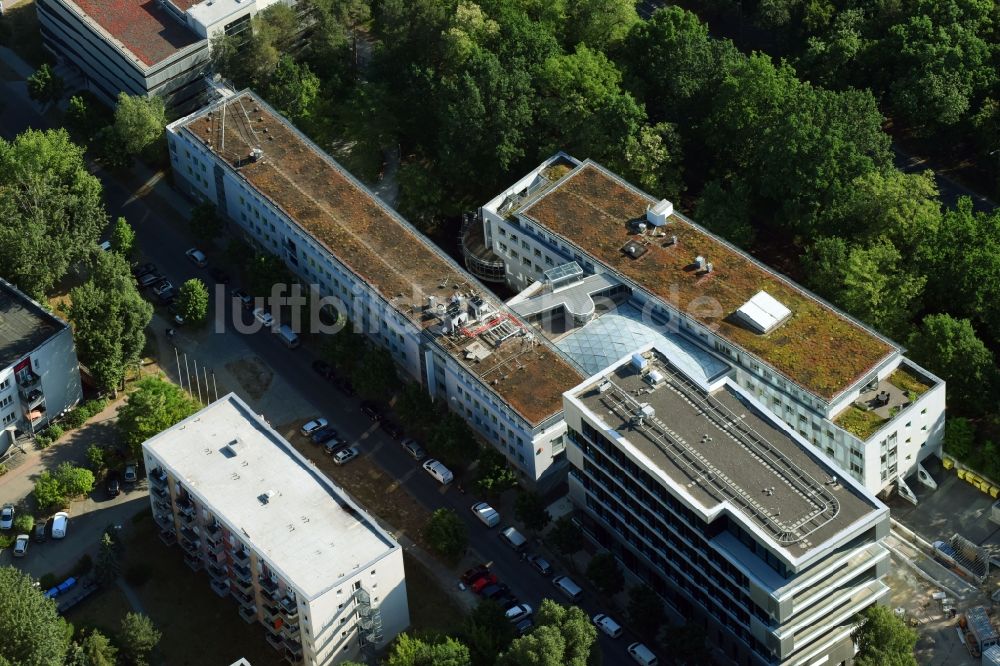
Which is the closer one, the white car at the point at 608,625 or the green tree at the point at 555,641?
the green tree at the point at 555,641

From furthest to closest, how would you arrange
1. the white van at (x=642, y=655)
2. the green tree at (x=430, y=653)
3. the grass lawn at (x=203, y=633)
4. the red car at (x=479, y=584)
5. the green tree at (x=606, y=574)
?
the red car at (x=479, y=584)
the green tree at (x=606, y=574)
the grass lawn at (x=203, y=633)
the white van at (x=642, y=655)
the green tree at (x=430, y=653)

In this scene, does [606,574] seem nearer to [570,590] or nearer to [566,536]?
[570,590]

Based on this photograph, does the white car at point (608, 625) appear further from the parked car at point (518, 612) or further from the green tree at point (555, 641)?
the green tree at point (555, 641)

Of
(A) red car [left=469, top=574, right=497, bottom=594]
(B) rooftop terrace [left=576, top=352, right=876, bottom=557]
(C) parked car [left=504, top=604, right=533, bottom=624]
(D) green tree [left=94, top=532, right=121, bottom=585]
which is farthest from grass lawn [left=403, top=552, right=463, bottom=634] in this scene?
(D) green tree [left=94, top=532, right=121, bottom=585]

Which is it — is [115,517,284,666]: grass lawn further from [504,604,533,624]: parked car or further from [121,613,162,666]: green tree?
[504,604,533,624]: parked car

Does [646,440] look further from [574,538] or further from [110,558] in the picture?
[110,558]

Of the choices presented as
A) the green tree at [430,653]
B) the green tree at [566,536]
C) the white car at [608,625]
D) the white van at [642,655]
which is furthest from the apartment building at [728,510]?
the green tree at [430,653]
